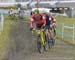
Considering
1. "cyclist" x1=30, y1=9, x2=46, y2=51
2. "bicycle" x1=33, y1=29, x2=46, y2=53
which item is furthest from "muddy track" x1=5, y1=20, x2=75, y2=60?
"cyclist" x1=30, y1=9, x2=46, y2=51

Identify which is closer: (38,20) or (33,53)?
(33,53)

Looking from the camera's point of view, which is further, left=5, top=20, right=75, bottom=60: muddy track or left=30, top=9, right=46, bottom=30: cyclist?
left=30, top=9, right=46, bottom=30: cyclist

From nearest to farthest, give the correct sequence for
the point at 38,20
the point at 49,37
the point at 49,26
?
the point at 38,20 < the point at 49,26 < the point at 49,37

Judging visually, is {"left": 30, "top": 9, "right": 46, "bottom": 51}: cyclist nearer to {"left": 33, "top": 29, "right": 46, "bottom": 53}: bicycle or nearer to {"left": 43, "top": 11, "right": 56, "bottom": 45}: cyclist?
{"left": 33, "top": 29, "right": 46, "bottom": 53}: bicycle

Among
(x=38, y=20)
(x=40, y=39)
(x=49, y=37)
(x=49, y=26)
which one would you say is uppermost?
(x=38, y=20)

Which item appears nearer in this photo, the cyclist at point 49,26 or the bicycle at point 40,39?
the bicycle at point 40,39

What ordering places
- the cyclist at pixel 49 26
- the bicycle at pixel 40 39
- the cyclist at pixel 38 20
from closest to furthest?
the bicycle at pixel 40 39 < the cyclist at pixel 38 20 < the cyclist at pixel 49 26

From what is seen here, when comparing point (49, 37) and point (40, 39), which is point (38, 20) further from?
point (49, 37)

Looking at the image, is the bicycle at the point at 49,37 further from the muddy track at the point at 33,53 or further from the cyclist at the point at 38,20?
the cyclist at the point at 38,20

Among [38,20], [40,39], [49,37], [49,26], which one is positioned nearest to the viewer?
[40,39]

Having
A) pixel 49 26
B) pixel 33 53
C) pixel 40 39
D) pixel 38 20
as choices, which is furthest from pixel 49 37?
pixel 33 53

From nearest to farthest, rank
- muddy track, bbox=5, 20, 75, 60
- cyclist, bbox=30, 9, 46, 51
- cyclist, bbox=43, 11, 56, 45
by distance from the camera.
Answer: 1. muddy track, bbox=5, 20, 75, 60
2. cyclist, bbox=30, 9, 46, 51
3. cyclist, bbox=43, 11, 56, 45

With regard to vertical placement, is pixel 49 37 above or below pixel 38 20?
below

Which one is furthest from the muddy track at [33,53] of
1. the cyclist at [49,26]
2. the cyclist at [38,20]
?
the cyclist at [38,20]
